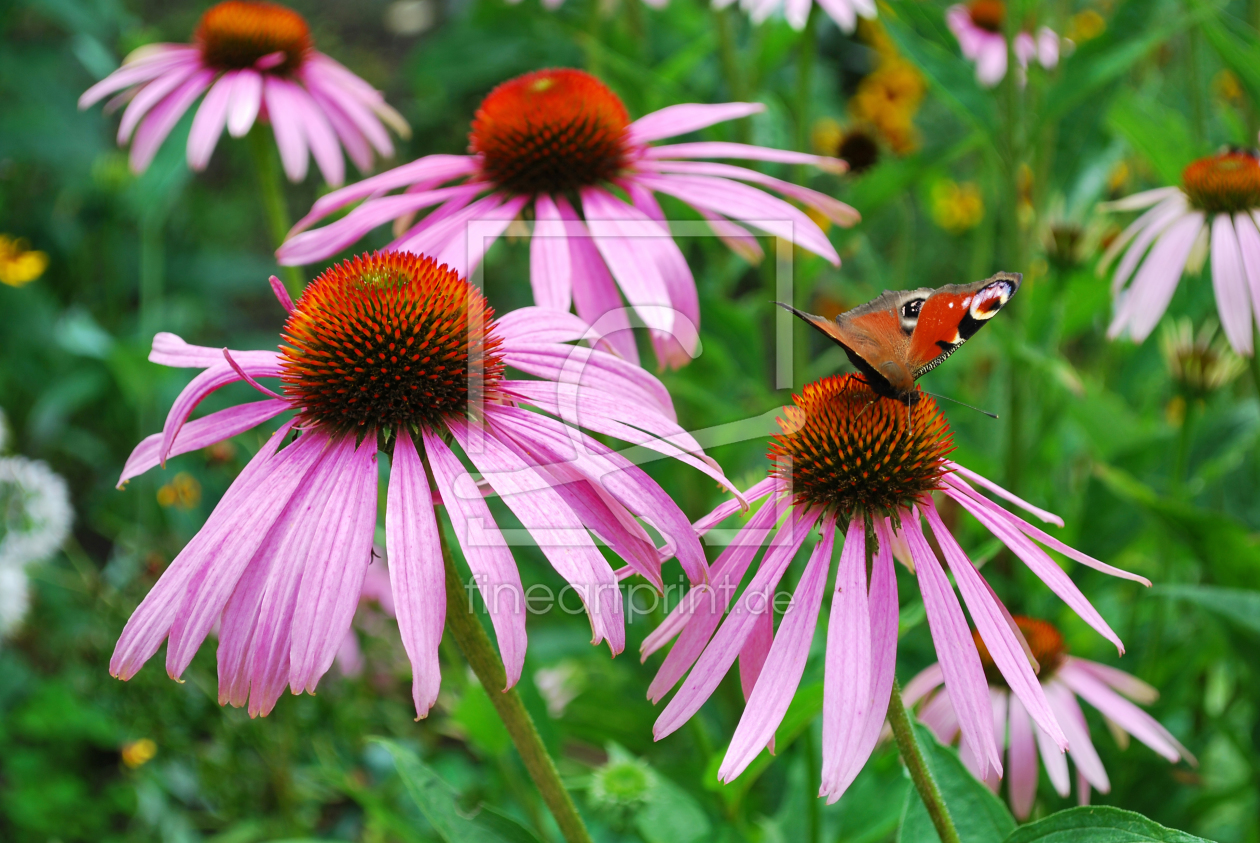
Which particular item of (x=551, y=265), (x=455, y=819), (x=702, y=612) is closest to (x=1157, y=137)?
(x=551, y=265)

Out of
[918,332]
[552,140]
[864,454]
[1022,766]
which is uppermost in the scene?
[552,140]

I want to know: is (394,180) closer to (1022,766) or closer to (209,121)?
(209,121)

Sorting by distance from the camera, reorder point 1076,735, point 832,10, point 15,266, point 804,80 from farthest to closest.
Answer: point 15,266
point 804,80
point 832,10
point 1076,735

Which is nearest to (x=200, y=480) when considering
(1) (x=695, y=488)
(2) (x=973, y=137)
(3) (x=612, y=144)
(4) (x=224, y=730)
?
(4) (x=224, y=730)

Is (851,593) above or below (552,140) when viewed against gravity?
below

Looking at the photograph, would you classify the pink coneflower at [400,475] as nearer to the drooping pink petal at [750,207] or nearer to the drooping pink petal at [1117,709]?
the drooping pink petal at [750,207]

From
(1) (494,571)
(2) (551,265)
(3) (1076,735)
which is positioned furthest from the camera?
(3) (1076,735)

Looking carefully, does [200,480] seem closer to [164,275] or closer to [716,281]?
[164,275]
